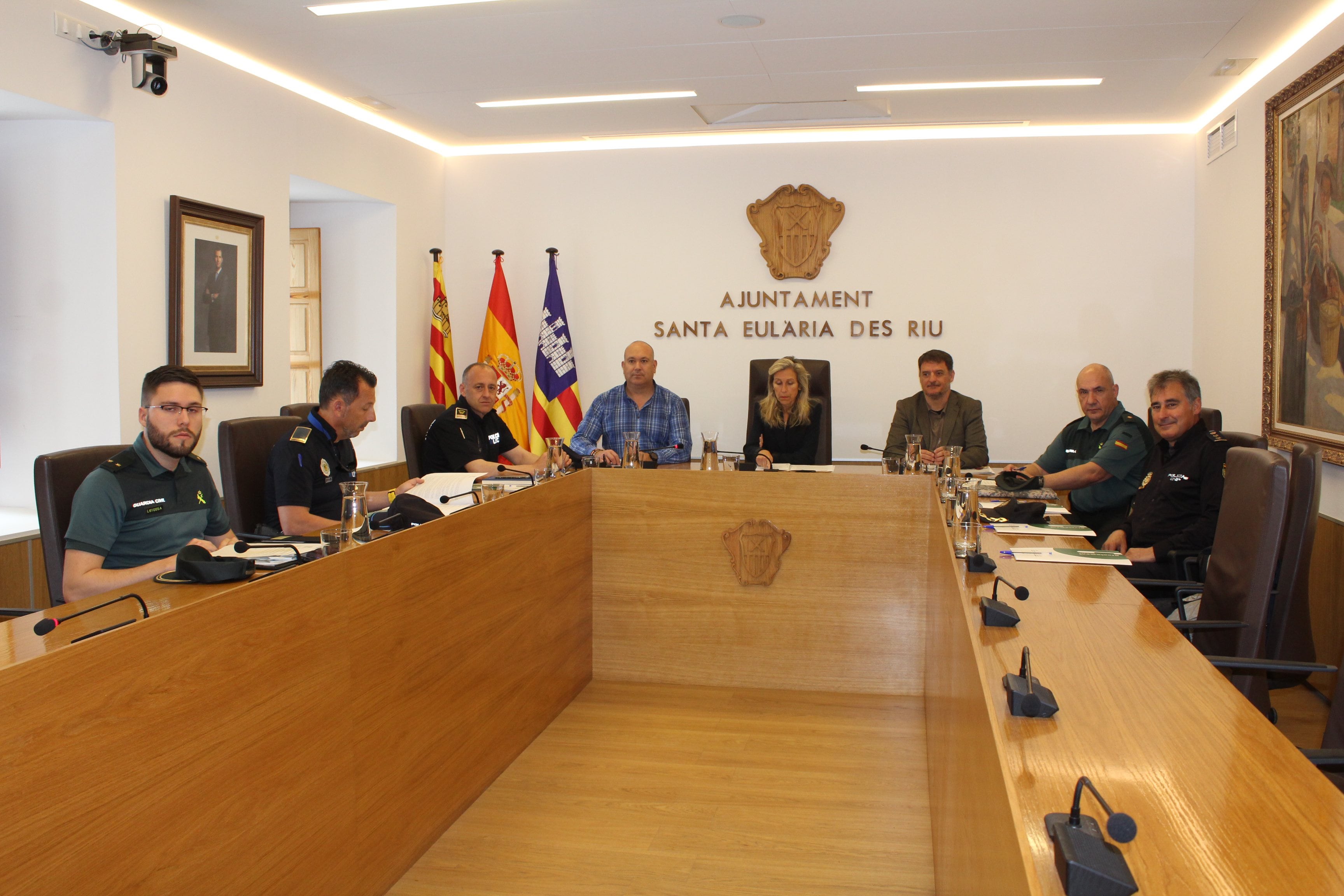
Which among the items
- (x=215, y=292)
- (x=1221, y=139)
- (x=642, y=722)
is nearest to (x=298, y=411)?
(x=215, y=292)

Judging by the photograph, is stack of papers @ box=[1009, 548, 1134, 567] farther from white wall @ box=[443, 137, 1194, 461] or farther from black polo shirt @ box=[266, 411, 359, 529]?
white wall @ box=[443, 137, 1194, 461]

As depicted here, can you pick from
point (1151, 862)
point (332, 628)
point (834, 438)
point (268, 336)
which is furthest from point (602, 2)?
point (1151, 862)

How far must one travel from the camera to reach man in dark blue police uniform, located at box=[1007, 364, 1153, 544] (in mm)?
4113

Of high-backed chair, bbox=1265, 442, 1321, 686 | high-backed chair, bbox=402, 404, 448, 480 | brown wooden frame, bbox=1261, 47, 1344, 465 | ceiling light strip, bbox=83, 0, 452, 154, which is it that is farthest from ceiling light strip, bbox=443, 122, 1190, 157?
high-backed chair, bbox=1265, 442, 1321, 686

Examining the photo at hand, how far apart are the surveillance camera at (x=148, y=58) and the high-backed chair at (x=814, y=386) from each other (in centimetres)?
317

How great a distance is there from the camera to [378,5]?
395cm

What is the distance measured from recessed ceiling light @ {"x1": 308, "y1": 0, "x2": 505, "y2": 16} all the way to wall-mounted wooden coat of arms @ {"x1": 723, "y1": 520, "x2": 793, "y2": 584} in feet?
7.67

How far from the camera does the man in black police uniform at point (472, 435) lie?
449 centimetres

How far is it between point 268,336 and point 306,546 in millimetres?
3163

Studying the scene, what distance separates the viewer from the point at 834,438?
6391 mm

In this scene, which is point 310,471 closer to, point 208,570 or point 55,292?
point 208,570

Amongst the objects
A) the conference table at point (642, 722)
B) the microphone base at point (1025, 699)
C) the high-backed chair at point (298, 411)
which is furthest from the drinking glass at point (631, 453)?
the microphone base at point (1025, 699)

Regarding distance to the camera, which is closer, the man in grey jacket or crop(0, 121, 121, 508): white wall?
crop(0, 121, 121, 508): white wall

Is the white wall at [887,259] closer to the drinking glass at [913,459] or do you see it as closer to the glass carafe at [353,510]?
the drinking glass at [913,459]
